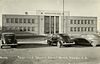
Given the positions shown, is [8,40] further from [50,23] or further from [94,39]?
[94,39]

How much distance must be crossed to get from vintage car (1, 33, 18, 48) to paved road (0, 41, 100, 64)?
0.03 m

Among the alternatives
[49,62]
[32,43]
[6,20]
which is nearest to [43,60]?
[49,62]

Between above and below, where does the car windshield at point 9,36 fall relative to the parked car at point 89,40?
above

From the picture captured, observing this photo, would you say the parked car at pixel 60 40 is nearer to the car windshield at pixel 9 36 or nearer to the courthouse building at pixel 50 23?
the courthouse building at pixel 50 23

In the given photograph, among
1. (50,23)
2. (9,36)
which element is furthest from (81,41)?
(9,36)

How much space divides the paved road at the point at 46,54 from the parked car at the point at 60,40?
33 millimetres

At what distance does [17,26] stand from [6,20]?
0.27 ft

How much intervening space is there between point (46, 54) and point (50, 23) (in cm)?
23

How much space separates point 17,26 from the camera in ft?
3.48

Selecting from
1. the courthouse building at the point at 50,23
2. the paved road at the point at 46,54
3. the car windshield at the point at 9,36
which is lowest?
the paved road at the point at 46,54

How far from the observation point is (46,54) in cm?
106

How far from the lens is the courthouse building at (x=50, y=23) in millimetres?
1062

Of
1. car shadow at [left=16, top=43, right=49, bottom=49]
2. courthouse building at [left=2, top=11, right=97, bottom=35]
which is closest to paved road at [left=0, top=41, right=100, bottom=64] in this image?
car shadow at [left=16, top=43, right=49, bottom=49]

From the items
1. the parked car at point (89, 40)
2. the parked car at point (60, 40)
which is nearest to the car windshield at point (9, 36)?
the parked car at point (60, 40)
